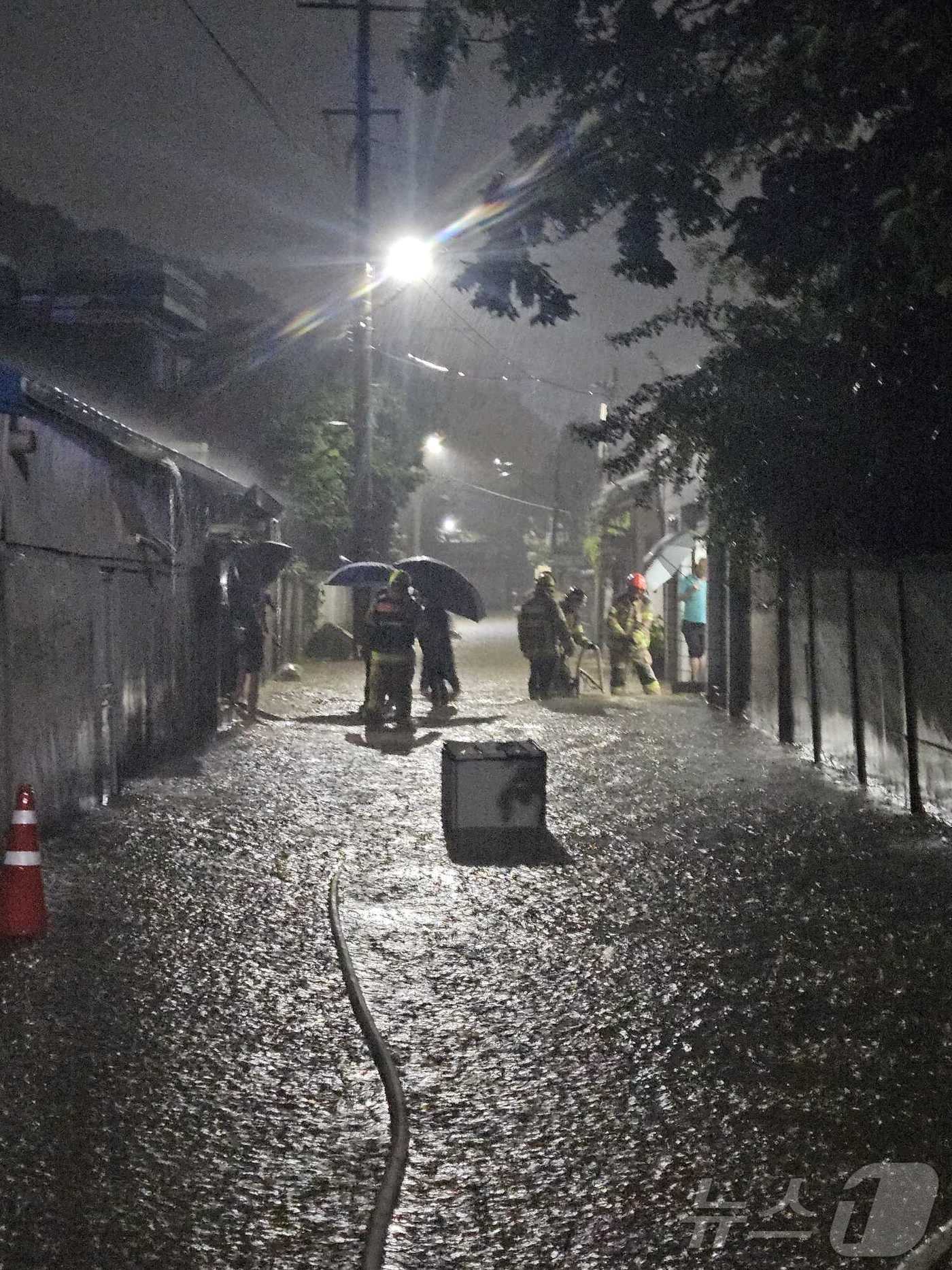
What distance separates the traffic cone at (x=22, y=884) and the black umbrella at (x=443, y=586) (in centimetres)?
1335

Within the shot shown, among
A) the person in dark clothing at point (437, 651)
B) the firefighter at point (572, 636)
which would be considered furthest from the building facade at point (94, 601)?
the firefighter at point (572, 636)

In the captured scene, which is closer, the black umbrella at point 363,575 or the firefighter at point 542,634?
the firefighter at point 542,634

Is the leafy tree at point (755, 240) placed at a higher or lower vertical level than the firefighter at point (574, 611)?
higher

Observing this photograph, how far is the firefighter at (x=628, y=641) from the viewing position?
75.6 ft

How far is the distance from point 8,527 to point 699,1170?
6.64 meters

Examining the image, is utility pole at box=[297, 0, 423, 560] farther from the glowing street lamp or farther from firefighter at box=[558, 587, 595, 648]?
firefighter at box=[558, 587, 595, 648]

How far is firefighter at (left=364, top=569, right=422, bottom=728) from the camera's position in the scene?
17.1 m

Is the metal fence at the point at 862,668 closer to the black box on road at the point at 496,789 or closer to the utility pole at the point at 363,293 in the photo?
the black box on road at the point at 496,789

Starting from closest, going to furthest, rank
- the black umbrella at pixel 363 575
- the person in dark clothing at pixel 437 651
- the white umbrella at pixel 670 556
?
the person in dark clothing at pixel 437 651 → the black umbrella at pixel 363 575 → the white umbrella at pixel 670 556

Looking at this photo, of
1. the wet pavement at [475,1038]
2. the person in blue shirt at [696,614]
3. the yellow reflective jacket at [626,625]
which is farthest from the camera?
the person in blue shirt at [696,614]

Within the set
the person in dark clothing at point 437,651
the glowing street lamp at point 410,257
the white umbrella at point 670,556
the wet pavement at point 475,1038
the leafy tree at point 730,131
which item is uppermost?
the glowing street lamp at point 410,257

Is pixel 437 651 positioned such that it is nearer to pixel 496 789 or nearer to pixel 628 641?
pixel 628 641

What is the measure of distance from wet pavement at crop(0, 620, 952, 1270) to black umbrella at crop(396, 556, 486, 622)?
31.3 feet

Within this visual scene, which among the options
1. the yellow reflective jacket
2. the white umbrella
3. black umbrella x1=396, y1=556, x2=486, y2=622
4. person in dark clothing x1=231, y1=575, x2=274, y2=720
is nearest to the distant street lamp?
the white umbrella
